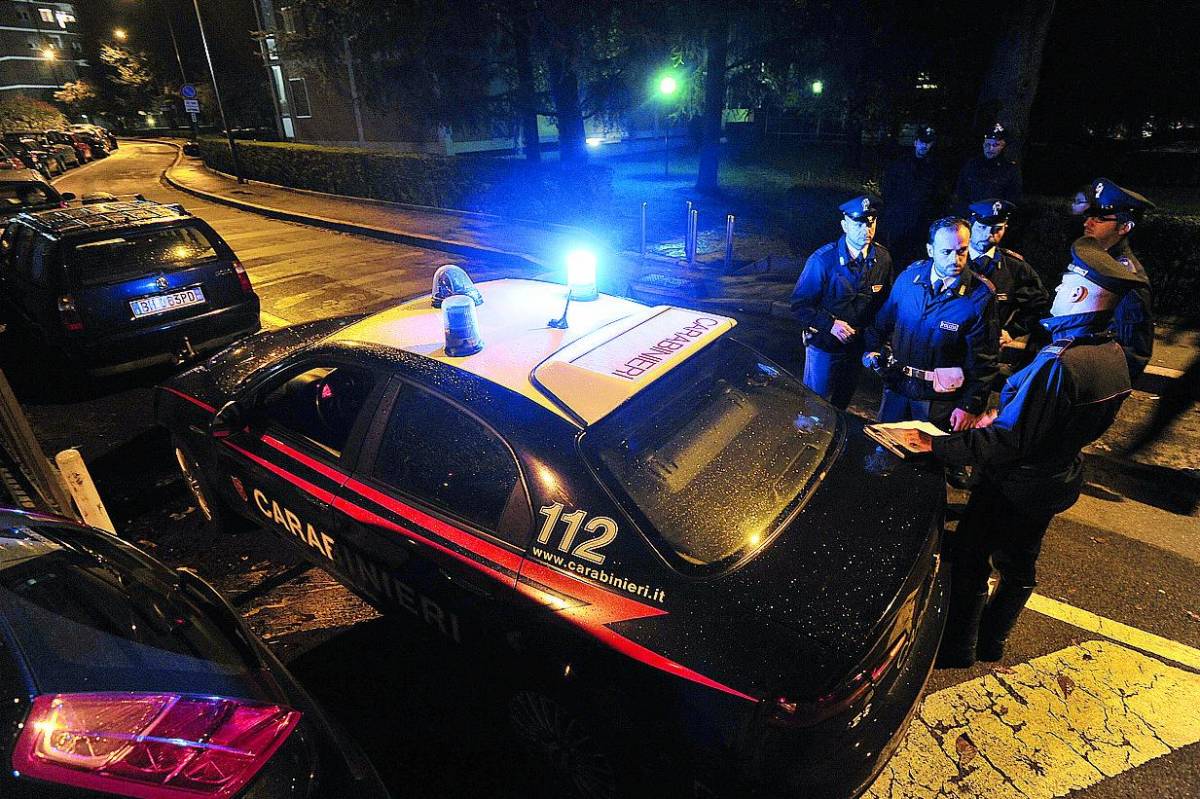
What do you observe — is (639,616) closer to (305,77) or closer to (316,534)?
(316,534)

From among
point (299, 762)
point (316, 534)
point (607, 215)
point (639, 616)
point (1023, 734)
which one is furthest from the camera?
point (607, 215)

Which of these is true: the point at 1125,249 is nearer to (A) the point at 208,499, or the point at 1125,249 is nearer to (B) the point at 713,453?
(B) the point at 713,453

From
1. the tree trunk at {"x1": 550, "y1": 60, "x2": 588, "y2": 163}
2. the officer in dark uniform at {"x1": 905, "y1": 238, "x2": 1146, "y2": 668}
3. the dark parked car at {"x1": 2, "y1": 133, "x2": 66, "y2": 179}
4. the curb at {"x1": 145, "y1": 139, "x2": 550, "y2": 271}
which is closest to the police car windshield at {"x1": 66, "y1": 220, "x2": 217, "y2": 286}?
the curb at {"x1": 145, "y1": 139, "x2": 550, "y2": 271}

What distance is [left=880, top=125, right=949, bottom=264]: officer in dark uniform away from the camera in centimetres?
704

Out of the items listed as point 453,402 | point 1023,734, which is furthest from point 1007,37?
point 453,402

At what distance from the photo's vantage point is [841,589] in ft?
6.29

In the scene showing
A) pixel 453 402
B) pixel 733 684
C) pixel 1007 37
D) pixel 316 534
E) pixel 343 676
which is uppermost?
pixel 1007 37

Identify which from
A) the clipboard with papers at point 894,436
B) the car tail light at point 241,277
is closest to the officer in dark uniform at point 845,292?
the clipboard with papers at point 894,436

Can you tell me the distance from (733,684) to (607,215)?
1291 centimetres

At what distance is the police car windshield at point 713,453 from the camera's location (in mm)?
2029

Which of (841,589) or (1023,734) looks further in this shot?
(1023,734)

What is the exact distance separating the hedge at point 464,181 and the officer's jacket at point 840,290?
9747 millimetres

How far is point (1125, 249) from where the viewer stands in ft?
12.8

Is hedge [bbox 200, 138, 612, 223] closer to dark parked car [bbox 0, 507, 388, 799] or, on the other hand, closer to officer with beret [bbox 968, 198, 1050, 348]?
→ officer with beret [bbox 968, 198, 1050, 348]
